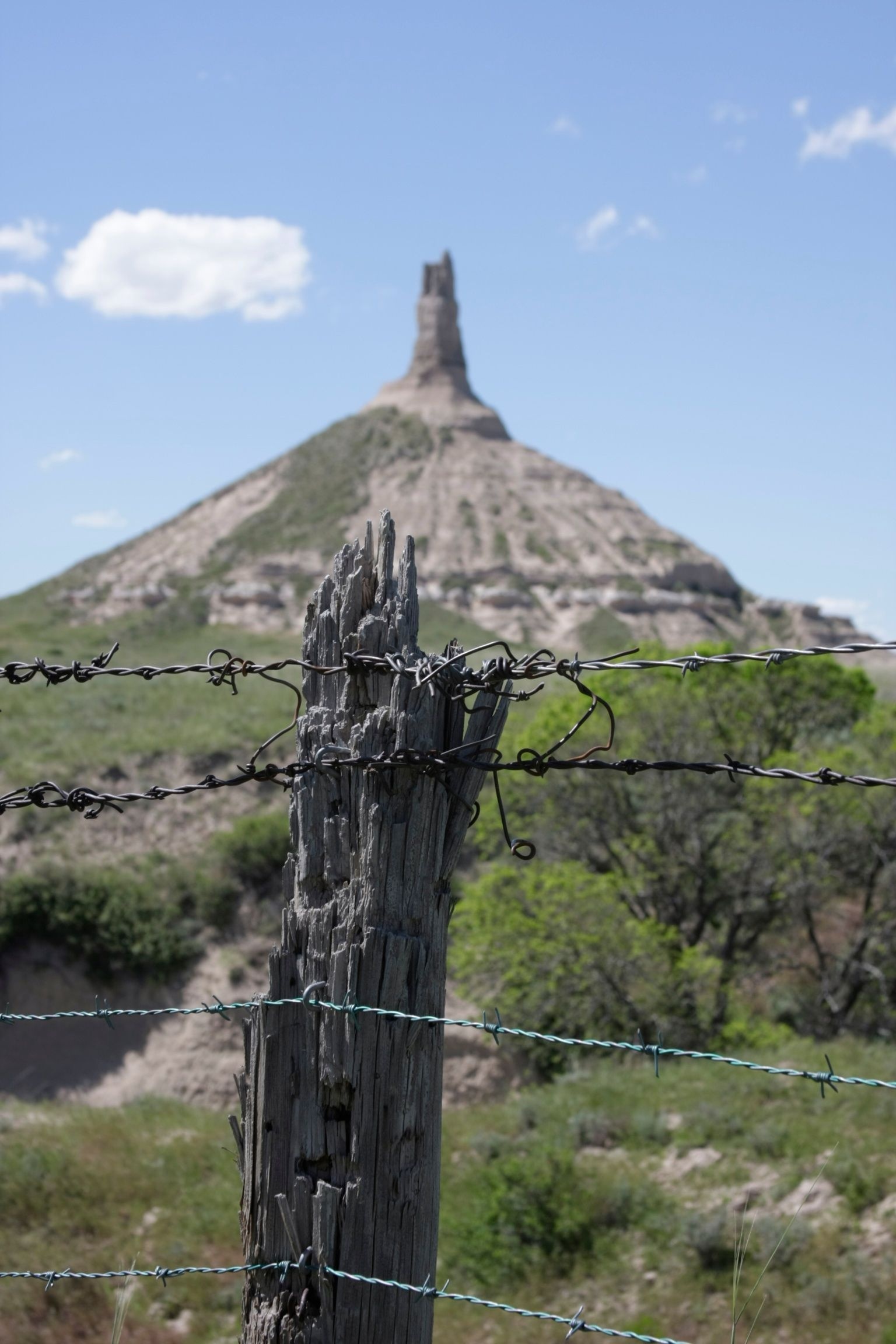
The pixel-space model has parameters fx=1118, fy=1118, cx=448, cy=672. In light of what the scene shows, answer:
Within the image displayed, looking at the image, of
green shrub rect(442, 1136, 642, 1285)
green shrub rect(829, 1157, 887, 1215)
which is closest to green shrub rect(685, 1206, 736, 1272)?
green shrub rect(442, 1136, 642, 1285)

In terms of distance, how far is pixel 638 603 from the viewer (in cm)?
7338

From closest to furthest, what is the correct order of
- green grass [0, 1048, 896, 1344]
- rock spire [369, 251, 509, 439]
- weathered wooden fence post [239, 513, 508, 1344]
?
weathered wooden fence post [239, 513, 508, 1344], green grass [0, 1048, 896, 1344], rock spire [369, 251, 509, 439]

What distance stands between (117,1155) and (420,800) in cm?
1132

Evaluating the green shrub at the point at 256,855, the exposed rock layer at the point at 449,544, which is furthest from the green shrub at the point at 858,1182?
the exposed rock layer at the point at 449,544

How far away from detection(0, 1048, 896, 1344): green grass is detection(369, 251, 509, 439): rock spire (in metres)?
87.6

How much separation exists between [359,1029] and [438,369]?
101 m

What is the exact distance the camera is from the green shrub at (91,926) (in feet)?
76.6

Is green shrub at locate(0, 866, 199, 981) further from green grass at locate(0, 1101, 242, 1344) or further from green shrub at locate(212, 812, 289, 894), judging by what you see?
green grass at locate(0, 1101, 242, 1344)

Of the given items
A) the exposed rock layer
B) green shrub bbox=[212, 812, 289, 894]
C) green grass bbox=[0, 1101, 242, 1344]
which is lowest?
green grass bbox=[0, 1101, 242, 1344]

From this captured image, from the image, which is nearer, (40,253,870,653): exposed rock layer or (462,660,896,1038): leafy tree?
(462,660,896,1038): leafy tree

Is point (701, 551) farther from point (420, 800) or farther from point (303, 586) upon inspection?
point (420, 800)

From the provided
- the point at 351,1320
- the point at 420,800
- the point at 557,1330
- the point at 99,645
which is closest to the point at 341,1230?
the point at 351,1320

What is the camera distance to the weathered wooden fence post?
2.67 metres

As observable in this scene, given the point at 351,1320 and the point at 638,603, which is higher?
the point at 638,603
